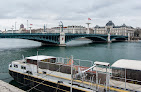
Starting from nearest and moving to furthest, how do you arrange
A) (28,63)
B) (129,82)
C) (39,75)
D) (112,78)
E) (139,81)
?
1. (139,81)
2. (129,82)
3. (112,78)
4. (39,75)
5. (28,63)

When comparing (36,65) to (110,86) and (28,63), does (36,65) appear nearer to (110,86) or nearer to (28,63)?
(28,63)

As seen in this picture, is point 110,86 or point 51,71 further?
point 51,71

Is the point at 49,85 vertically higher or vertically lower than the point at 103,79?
lower

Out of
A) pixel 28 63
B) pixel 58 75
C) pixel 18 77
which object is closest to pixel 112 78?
pixel 58 75

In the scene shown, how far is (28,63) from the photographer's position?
73.7 feet

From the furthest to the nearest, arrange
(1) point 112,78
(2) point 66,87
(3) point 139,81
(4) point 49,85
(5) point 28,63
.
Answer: (5) point 28,63 < (4) point 49,85 < (2) point 66,87 < (1) point 112,78 < (3) point 139,81

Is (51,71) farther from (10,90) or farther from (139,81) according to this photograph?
(139,81)

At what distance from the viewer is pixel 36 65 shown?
68.9 feet

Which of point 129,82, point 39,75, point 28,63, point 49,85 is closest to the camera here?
point 129,82

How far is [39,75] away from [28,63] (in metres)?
3.69

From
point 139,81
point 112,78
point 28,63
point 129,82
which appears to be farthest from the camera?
point 28,63

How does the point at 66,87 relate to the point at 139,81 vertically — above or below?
below

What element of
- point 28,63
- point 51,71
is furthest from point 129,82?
point 28,63

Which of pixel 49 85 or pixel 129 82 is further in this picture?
pixel 49 85
